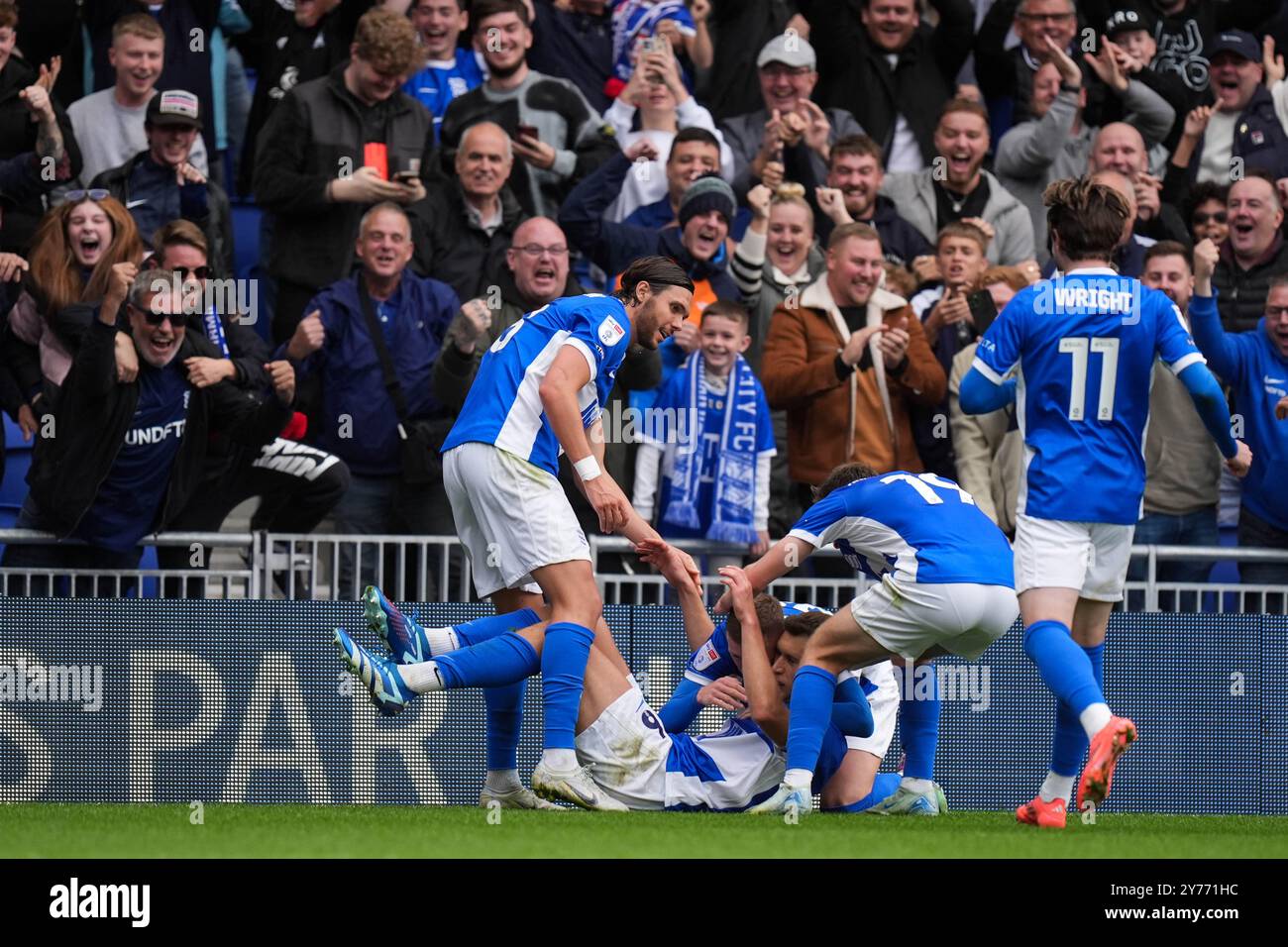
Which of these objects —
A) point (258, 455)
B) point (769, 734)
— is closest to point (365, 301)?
point (258, 455)

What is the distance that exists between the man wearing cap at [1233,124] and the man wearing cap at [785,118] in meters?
2.31

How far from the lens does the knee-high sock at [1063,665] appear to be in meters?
7.86

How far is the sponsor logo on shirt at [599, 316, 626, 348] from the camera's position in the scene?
8148 millimetres

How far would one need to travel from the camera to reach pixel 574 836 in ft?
22.9

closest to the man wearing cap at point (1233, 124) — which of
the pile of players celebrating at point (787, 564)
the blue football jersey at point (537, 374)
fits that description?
the pile of players celebrating at point (787, 564)

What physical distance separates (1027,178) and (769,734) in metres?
6.36

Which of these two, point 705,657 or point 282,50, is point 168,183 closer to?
point 282,50

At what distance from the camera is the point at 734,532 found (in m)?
10.8

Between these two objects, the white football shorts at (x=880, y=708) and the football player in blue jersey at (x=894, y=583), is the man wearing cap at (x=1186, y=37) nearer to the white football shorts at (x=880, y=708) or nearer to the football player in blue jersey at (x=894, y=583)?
the white football shorts at (x=880, y=708)

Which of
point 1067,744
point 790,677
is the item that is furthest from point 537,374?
point 1067,744

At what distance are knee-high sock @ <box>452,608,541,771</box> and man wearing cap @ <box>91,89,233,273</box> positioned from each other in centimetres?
431

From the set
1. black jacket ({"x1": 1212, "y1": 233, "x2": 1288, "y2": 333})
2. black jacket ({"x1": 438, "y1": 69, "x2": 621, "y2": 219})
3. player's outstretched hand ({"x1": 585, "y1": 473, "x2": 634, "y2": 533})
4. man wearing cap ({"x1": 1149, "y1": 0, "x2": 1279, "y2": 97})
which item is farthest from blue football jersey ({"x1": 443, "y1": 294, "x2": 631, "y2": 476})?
man wearing cap ({"x1": 1149, "y1": 0, "x2": 1279, "y2": 97})

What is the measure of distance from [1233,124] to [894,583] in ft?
24.6

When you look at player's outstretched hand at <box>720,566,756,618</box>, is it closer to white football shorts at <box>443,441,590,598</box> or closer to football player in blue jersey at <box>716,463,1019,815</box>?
football player in blue jersey at <box>716,463,1019,815</box>
